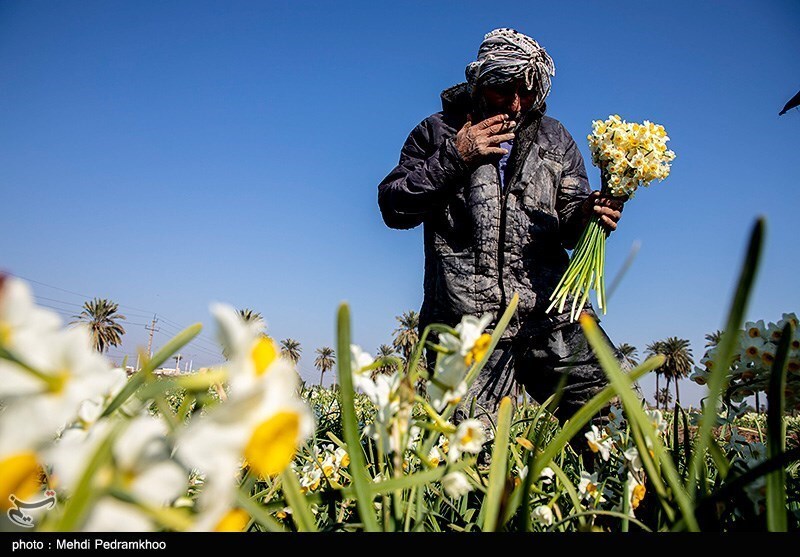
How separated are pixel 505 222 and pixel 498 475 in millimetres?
2079

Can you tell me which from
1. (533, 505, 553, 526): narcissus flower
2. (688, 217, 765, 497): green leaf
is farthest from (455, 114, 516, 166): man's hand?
(688, 217, 765, 497): green leaf

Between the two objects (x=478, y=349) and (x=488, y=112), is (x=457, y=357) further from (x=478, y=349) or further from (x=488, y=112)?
(x=488, y=112)

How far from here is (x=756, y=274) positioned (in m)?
0.47

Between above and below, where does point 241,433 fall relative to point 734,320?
below

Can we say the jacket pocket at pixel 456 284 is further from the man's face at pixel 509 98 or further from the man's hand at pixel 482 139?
the man's face at pixel 509 98

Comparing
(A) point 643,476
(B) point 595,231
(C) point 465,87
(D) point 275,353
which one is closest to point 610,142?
(B) point 595,231

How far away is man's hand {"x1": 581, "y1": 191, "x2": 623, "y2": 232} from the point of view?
7.62 ft

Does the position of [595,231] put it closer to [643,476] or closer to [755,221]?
[643,476]

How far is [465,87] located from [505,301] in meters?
1.22

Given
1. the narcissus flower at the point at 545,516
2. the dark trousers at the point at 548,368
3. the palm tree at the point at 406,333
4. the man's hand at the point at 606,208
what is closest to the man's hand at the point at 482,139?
the man's hand at the point at 606,208

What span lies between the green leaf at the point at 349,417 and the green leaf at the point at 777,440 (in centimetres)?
40

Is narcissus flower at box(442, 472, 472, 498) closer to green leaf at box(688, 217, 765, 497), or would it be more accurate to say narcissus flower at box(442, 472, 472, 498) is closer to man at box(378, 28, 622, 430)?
green leaf at box(688, 217, 765, 497)

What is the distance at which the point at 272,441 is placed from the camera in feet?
1.07

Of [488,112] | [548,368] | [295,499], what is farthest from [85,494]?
[488,112]
